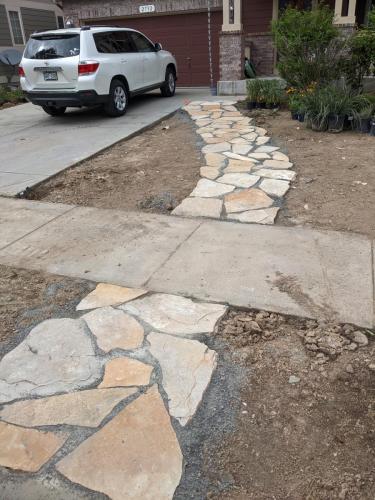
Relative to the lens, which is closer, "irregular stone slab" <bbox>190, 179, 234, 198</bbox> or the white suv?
"irregular stone slab" <bbox>190, 179, 234, 198</bbox>

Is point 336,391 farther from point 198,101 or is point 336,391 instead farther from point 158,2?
point 158,2

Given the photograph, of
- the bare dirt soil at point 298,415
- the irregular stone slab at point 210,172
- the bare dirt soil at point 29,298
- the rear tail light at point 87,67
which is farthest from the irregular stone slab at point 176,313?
the rear tail light at point 87,67

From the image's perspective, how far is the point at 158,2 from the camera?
13844 mm

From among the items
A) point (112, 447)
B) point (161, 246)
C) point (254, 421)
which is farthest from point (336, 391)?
point (161, 246)

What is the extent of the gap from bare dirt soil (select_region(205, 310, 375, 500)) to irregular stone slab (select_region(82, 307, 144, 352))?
0.56 m

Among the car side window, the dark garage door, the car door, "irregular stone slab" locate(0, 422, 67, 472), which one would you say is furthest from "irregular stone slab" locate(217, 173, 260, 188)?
the dark garage door

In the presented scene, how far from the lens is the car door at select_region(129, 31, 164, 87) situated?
34.9 ft

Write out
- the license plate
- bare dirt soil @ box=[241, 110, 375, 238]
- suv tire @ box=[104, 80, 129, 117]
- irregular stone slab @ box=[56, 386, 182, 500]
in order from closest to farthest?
irregular stone slab @ box=[56, 386, 182, 500]
bare dirt soil @ box=[241, 110, 375, 238]
the license plate
suv tire @ box=[104, 80, 129, 117]

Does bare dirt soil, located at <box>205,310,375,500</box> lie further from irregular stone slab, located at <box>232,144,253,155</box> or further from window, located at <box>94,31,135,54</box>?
window, located at <box>94,31,135,54</box>

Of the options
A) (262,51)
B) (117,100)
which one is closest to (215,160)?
(117,100)

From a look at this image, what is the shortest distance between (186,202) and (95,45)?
18.5ft

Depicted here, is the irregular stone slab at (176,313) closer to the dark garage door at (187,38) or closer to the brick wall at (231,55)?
the brick wall at (231,55)

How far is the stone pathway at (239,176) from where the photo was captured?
486 cm

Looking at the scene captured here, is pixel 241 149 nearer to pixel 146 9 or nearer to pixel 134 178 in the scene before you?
pixel 134 178
